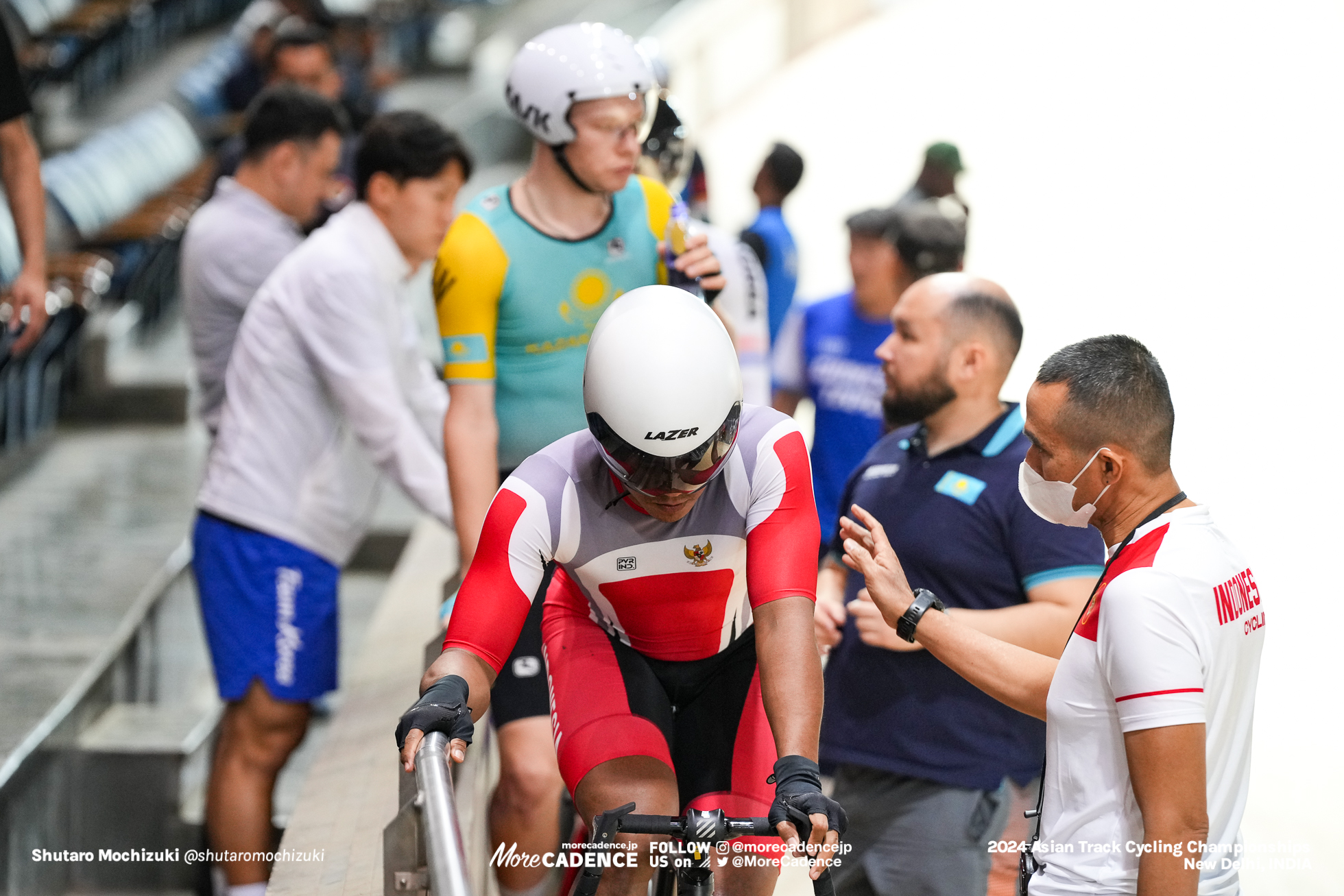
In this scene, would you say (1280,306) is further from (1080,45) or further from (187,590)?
(187,590)

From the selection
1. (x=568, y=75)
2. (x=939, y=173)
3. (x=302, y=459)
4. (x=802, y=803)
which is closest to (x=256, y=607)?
(x=302, y=459)

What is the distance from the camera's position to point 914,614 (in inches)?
97.0

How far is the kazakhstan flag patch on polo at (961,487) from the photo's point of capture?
3059mm

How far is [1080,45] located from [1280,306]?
7.20 m

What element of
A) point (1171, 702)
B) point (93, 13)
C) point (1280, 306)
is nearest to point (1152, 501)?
point (1171, 702)

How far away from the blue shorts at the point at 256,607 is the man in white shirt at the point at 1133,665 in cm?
226

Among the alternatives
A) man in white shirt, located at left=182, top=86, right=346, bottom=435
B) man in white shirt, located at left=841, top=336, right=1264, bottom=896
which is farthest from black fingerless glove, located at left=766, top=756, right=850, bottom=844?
man in white shirt, located at left=182, top=86, right=346, bottom=435

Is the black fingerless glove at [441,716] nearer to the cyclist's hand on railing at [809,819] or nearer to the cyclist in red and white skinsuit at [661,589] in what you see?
the cyclist in red and white skinsuit at [661,589]

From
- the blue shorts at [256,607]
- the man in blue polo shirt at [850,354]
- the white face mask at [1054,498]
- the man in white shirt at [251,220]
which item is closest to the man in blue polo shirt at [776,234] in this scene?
the man in blue polo shirt at [850,354]

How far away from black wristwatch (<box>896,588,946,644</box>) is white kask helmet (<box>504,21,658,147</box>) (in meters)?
1.44

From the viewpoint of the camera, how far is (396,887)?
7.16 feet

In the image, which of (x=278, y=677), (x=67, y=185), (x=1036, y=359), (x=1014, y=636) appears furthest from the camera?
(x=1036, y=359)

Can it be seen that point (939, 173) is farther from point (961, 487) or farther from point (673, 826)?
point (673, 826)

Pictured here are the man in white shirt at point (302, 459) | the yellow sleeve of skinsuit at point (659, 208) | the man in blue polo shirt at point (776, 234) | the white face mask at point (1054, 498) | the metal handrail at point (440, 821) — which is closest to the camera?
the metal handrail at point (440, 821)
